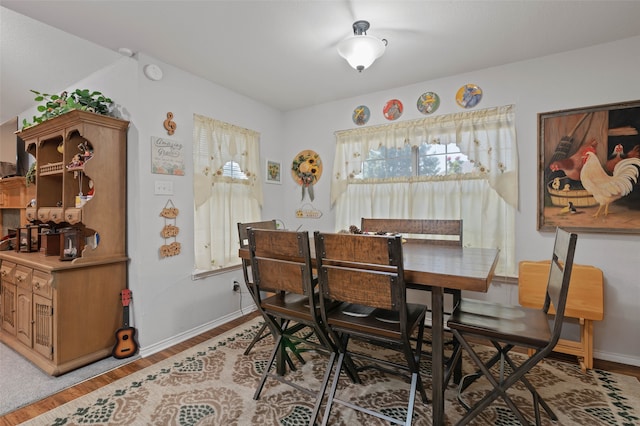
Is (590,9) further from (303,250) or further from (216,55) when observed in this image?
(216,55)


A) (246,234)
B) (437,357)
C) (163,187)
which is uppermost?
(163,187)

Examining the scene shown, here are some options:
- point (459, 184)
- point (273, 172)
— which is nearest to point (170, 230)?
point (273, 172)

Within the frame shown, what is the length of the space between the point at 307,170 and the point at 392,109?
1264mm

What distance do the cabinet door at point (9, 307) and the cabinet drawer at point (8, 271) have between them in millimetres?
42

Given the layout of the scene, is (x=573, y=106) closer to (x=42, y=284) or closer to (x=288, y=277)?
(x=288, y=277)

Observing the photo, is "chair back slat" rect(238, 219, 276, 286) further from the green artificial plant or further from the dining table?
the green artificial plant

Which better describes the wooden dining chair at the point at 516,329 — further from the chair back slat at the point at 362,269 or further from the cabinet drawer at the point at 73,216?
the cabinet drawer at the point at 73,216

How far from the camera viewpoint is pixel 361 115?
3404 millimetres

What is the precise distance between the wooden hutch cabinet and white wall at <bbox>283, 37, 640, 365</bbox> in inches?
110

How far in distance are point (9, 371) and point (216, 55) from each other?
290 centimetres

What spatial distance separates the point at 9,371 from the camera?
7.22 ft

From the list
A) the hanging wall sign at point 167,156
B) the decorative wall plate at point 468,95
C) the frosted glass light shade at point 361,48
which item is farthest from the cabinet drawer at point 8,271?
the decorative wall plate at point 468,95

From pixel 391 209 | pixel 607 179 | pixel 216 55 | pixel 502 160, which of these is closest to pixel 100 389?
pixel 216 55

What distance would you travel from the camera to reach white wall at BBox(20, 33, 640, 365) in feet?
7.58
